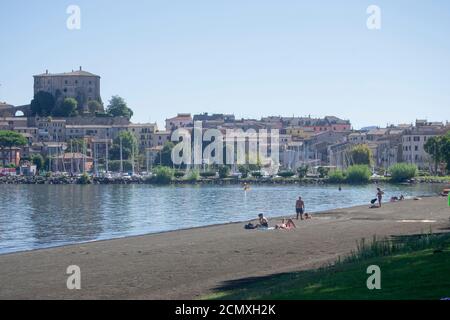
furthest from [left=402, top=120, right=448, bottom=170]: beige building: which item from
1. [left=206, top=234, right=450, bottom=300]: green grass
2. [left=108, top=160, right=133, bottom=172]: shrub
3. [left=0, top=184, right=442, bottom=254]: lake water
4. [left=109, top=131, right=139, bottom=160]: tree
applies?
[left=206, top=234, right=450, bottom=300]: green grass

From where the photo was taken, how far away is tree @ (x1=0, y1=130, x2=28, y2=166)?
180m

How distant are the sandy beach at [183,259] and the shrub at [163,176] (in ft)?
332

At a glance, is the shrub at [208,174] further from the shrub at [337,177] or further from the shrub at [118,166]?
the shrub at [118,166]

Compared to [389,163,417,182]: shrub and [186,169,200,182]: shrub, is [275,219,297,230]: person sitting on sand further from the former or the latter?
[186,169,200,182]: shrub

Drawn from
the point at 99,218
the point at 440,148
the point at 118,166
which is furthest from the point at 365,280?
the point at 118,166

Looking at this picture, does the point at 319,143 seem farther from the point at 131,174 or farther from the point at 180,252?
the point at 180,252

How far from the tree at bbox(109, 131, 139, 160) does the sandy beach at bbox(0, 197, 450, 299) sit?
138m

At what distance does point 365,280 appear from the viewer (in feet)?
63.0

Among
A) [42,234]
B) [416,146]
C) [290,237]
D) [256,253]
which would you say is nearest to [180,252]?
[256,253]

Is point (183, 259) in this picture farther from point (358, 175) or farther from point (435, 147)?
point (358, 175)

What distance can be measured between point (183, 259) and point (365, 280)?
38.5ft

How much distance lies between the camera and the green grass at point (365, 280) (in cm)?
1723

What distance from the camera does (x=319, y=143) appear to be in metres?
191
